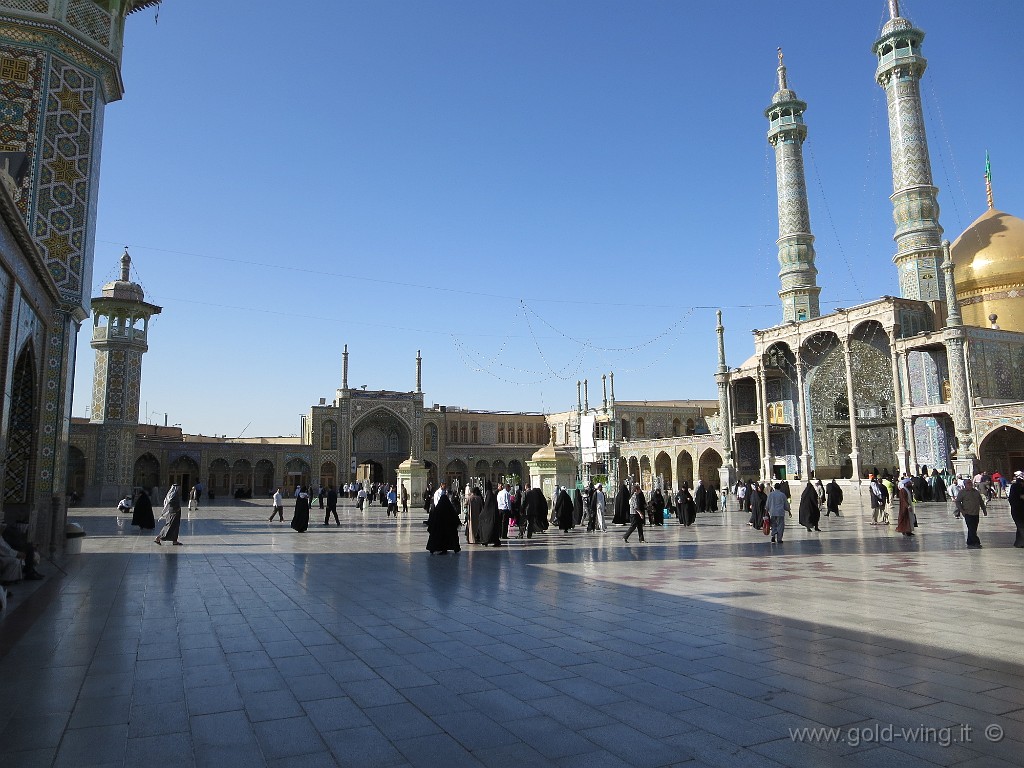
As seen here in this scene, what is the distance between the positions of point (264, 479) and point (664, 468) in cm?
2367

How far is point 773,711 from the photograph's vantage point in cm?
305

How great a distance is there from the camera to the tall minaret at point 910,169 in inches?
1107

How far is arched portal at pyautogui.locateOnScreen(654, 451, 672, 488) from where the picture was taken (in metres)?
41.7

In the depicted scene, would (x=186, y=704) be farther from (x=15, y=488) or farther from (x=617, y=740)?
(x=15, y=488)

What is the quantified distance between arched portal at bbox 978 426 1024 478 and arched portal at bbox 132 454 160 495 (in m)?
36.8

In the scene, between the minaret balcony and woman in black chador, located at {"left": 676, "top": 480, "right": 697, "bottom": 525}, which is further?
the minaret balcony

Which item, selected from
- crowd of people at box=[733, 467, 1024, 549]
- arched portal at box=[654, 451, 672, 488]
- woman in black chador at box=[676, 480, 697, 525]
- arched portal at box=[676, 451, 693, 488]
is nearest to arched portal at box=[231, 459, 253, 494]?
arched portal at box=[654, 451, 672, 488]

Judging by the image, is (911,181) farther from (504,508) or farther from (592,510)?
(504,508)

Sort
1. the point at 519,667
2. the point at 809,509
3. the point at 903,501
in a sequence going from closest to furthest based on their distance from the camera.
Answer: the point at 519,667 < the point at 903,501 < the point at 809,509

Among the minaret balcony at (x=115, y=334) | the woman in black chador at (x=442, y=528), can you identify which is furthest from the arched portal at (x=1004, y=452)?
the minaret balcony at (x=115, y=334)

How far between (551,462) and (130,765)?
15.7m

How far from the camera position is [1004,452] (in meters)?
24.5

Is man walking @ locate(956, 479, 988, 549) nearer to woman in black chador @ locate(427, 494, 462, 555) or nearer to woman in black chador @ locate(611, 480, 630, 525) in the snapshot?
woman in black chador @ locate(427, 494, 462, 555)

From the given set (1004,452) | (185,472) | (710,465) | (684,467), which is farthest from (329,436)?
(1004,452)
